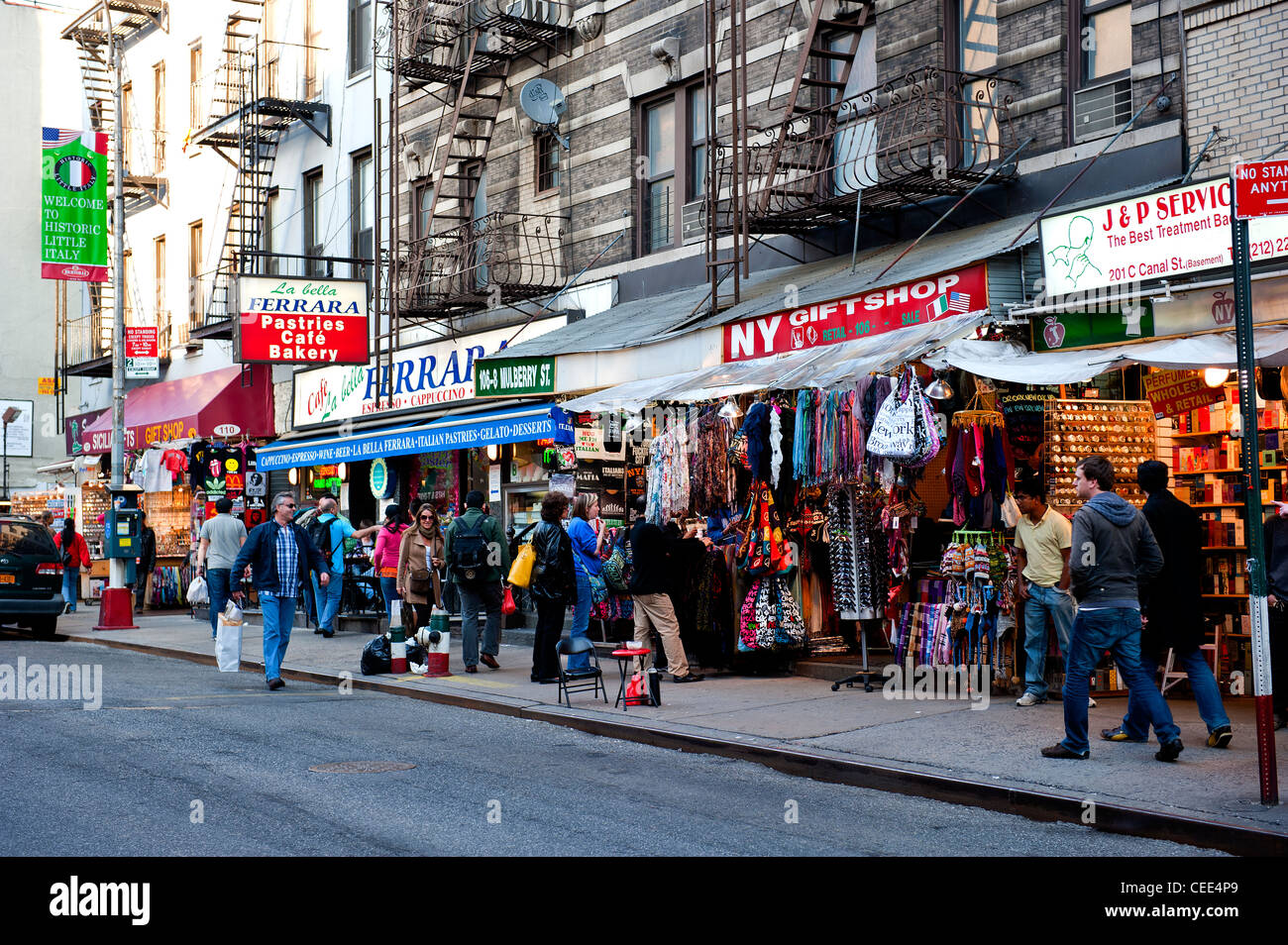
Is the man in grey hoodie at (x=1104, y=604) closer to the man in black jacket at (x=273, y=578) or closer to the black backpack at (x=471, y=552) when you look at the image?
the black backpack at (x=471, y=552)

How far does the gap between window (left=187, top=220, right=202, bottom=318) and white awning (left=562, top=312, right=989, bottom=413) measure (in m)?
16.5

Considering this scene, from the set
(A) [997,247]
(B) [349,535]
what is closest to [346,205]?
(B) [349,535]

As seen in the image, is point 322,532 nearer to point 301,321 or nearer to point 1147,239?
point 301,321

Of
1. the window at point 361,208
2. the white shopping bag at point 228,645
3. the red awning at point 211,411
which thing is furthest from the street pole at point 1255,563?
the red awning at point 211,411

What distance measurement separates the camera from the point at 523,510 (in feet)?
63.9

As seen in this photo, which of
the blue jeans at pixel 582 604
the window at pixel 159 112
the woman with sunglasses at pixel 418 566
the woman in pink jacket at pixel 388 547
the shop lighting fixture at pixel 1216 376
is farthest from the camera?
the window at pixel 159 112

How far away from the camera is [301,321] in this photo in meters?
21.3

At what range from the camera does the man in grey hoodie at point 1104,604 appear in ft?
28.1

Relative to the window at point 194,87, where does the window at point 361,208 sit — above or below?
below

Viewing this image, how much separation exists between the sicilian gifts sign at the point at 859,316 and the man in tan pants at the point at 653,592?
8.22 ft

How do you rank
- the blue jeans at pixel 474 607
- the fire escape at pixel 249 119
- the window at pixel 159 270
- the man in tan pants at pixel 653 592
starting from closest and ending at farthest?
the man in tan pants at pixel 653 592 < the blue jeans at pixel 474 607 < the fire escape at pixel 249 119 < the window at pixel 159 270

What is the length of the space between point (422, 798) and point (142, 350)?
21784mm

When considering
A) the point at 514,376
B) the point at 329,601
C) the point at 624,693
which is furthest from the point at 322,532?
the point at 624,693

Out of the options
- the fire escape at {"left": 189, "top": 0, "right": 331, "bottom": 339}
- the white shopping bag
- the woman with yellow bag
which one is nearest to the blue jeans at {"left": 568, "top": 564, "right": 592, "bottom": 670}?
the woman with yellow bag
